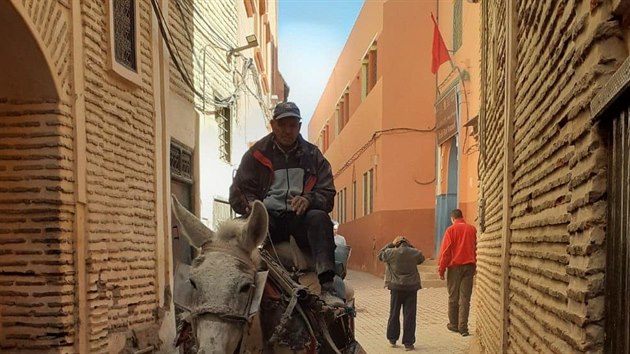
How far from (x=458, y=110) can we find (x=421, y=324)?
6.56 metres

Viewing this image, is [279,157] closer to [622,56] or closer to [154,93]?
[622,56]

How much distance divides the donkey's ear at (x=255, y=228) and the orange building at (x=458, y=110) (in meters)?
9.63

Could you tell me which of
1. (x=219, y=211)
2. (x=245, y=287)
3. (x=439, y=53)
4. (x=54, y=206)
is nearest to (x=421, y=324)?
(x=219, y=211)

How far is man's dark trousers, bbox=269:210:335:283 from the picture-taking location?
407 cm

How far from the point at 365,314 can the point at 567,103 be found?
441 inches

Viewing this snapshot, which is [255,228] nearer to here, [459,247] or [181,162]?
[181,162]

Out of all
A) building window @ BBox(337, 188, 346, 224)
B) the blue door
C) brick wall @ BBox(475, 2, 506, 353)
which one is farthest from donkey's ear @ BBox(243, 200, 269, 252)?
building window @ BBox(337, 188, 346, 224)

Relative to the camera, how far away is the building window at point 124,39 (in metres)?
6.75

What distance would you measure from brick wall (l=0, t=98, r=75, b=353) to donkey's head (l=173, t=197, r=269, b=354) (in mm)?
2768

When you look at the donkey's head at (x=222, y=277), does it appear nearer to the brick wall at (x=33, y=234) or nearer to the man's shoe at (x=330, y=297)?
the man's shoe at (x=330, y=297)

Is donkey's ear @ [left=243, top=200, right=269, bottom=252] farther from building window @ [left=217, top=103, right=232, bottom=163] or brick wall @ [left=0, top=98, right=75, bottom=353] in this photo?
building window @ [left=217, top=103, right=232, bottom=163]

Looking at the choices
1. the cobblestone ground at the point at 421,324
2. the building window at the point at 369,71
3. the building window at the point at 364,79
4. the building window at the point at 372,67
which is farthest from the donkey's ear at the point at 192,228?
the building window at the point at 364,79

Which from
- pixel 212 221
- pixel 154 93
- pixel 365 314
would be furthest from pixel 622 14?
pixel 365 314

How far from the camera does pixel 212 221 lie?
38.1ft
